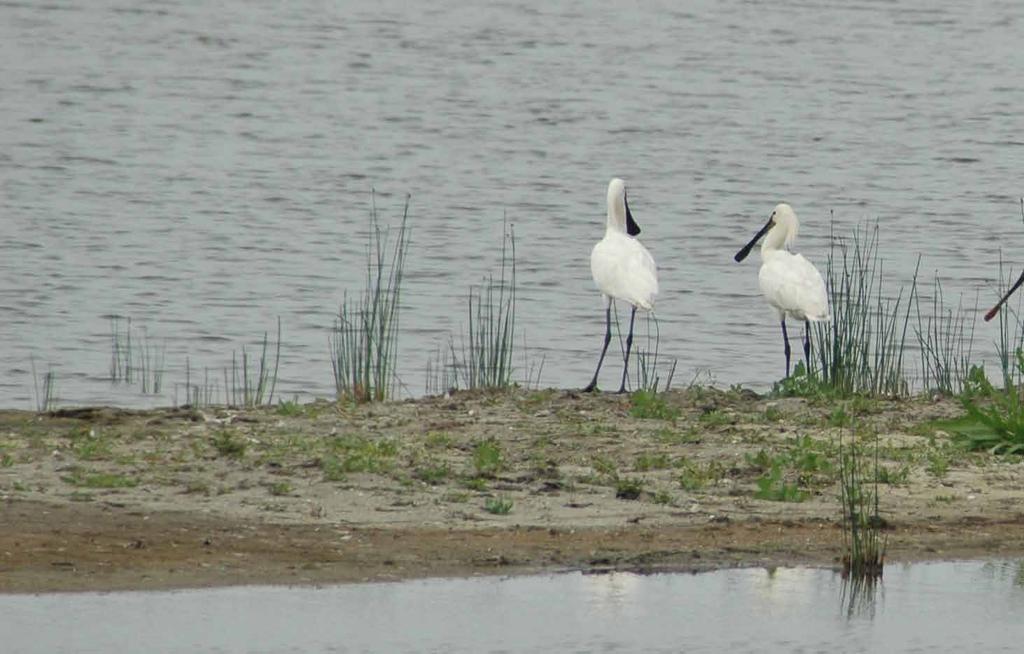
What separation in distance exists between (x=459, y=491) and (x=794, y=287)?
516 centimetres

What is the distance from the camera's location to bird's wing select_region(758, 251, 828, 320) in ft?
50.1

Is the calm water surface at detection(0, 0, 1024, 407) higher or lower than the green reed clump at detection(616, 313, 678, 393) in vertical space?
higher

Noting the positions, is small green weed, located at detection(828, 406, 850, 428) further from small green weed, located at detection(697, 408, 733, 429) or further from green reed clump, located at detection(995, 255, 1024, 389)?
green reed clump, located at detection(995, 255, 1024, 389)

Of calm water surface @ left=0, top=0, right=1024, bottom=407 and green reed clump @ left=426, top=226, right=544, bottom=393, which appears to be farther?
calm water surface @ left=0, top=0, right=1024, bottom=407

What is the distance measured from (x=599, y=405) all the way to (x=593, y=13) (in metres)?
29.5

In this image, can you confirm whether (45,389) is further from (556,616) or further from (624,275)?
(556,616)

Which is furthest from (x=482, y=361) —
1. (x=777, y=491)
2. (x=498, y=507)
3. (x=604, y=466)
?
(x=498, y=507)

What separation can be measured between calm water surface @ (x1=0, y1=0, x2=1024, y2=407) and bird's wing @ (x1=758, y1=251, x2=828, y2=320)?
1.36 metres

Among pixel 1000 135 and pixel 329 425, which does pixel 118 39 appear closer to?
pixel 1000 135

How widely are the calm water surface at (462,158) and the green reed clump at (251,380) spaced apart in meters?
0.22

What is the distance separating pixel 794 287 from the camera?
1544 cm

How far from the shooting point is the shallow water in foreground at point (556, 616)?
27.5 feet

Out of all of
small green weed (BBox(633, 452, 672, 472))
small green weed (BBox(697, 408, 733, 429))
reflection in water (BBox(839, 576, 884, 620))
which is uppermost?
small green weed (BBox(697, 408, 733, 429))

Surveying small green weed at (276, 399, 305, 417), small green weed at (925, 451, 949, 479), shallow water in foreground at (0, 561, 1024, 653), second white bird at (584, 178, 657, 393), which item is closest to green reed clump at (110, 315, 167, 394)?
second white bird at (584, 178, 657, 393)
